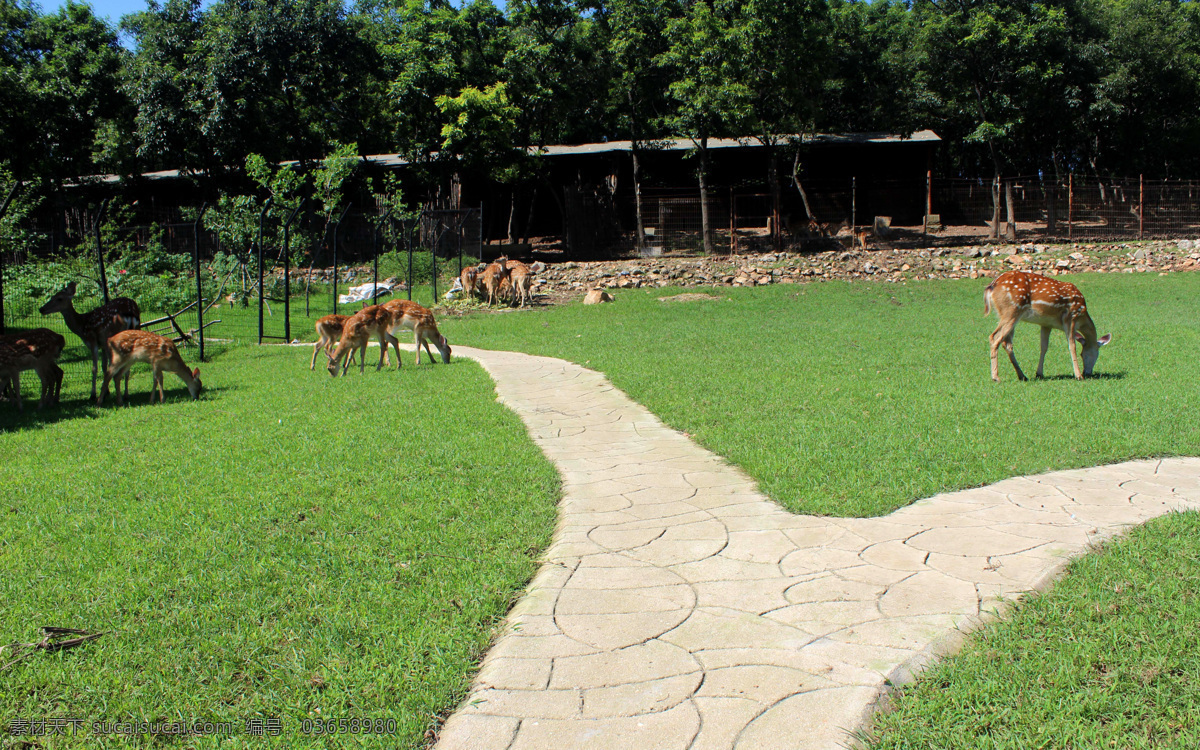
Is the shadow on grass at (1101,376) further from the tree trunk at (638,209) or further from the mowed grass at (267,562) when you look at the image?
the tree trunk at (638,209)

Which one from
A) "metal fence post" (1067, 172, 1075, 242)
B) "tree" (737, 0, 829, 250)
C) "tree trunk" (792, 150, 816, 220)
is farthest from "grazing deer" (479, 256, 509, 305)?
"metal fence post" (1067, 172, 1075, 242)

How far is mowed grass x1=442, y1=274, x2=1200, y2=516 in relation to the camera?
21.7 feet

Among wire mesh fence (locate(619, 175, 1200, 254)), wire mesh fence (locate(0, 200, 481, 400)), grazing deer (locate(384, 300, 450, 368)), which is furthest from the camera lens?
wire mesh fence (locate(619, 175, 1200, 254))

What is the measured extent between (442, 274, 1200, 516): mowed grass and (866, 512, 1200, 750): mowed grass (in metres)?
1.67

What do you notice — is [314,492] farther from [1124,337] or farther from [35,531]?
[1124,337]

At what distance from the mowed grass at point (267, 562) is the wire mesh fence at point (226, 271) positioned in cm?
783

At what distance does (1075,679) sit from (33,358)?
36.3ft

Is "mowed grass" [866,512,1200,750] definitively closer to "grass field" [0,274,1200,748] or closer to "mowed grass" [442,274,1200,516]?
"grass field" [0,274,1200,748]

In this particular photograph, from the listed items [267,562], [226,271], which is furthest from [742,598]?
[226,271]

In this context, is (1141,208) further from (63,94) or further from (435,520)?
(63,94)

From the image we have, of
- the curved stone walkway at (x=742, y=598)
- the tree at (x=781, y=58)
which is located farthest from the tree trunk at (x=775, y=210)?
the curved stone walkway at (x=742, y=598)

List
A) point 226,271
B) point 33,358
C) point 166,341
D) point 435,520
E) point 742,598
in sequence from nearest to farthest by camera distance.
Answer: point 742,598 < point 435,520 < point 33,358 < point 166,341 < point 226,271

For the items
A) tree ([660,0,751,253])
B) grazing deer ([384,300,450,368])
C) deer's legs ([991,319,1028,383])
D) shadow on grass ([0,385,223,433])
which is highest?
tree ([660,0,751,253])

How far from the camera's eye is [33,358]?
10.3 m
